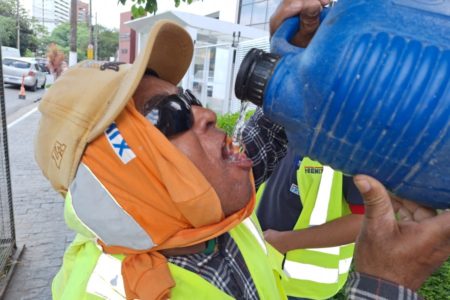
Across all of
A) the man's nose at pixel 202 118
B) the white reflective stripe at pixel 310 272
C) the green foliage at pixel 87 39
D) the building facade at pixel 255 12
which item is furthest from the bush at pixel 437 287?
the green foliage at pixel 87 39

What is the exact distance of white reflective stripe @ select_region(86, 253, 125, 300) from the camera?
4.20ft

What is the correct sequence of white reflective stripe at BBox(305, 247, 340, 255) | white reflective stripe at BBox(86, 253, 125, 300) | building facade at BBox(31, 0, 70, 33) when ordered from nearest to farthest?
white reflective stripe at BBox(86, 253, 125, 300), white reflective stripe at BBox(305, 247, 340, 255), building facade at BBox(31, 0, 70, 33)

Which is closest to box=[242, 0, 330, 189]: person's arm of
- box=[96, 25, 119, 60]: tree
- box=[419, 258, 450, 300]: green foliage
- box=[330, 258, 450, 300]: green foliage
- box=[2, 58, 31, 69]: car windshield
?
box=[330, 258, 450, 300]: green foliage

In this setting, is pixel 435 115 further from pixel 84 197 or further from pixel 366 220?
pixel 84 197

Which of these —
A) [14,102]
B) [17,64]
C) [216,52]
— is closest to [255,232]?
[216,52]

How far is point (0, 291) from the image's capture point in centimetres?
355

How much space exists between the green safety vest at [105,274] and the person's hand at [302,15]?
790mm

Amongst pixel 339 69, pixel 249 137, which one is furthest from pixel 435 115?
pixel 249 137

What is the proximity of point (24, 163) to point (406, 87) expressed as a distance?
25.5 feet

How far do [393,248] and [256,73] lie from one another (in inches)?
25.2

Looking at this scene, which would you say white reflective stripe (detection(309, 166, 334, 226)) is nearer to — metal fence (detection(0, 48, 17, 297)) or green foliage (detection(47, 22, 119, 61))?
metal fence (detection(0, 48, 17, 297))

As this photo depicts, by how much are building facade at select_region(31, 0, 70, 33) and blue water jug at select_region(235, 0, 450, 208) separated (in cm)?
6986

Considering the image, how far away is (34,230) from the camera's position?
193 inches

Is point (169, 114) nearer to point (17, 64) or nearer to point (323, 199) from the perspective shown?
point (323, 199)
